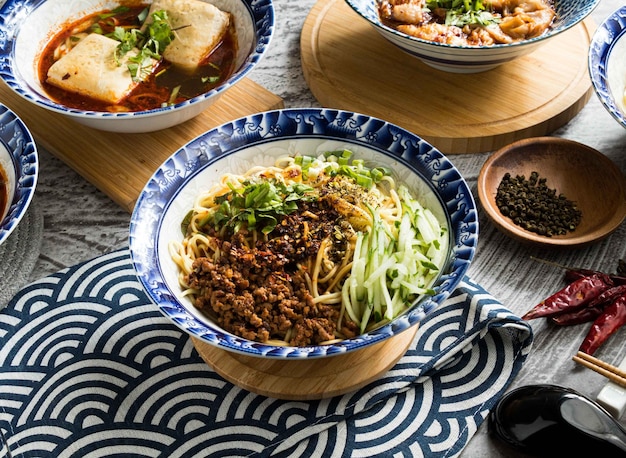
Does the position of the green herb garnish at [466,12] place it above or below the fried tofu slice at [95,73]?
above

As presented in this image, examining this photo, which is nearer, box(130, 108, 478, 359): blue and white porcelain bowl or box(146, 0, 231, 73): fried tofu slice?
box(130, 108, 478, 359): blue and white porcelain bowl

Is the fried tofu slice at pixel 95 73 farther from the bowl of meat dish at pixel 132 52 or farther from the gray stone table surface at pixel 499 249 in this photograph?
the gray stone table surface at pixel 499 249

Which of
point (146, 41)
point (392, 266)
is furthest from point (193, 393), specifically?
point (146, 41)

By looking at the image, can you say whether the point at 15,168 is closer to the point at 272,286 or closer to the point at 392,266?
the point at 272,286

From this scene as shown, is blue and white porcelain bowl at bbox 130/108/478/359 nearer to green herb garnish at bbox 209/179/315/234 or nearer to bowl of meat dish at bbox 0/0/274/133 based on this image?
green herb garnish at bbox 209/179/315/234

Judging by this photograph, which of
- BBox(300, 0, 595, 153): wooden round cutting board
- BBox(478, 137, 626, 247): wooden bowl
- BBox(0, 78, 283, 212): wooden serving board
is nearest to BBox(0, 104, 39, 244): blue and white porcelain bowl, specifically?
BBox(0, 78, 283, 212): wooden serving board

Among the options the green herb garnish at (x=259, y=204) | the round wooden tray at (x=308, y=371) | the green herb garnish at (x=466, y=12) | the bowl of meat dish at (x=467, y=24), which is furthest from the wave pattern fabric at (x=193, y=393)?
the green herb garnish at (x=466, y=12)

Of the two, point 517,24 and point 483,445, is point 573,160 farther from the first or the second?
point 483,445
